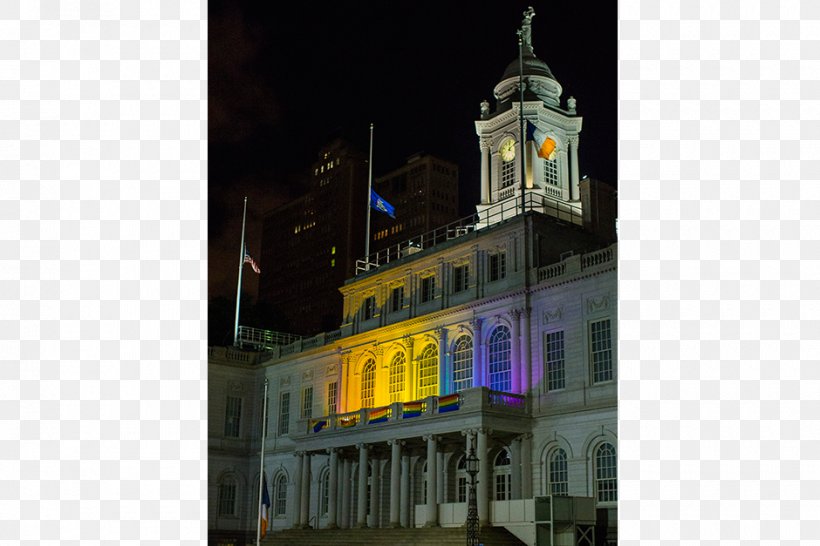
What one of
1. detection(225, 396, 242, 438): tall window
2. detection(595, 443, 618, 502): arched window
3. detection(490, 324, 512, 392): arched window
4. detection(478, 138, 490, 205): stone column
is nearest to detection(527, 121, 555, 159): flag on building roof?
detection(490, 324, 512, 392): arched window

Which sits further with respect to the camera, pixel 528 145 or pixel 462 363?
pixel 528 145

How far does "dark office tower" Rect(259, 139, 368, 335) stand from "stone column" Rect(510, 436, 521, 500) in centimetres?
7280

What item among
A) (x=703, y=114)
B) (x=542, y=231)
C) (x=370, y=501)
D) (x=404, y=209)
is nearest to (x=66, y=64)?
(x=703, y=114)

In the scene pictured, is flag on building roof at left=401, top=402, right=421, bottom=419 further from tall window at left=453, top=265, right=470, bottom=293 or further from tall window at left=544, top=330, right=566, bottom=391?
tall window at left=453, top=265, right=470, bottom=293

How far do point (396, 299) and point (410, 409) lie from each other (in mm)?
8140

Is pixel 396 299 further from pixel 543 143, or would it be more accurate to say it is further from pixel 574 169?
pixel 543 143

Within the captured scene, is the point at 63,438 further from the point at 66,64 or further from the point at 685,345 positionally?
the point at 685,345

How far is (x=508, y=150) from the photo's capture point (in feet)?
144

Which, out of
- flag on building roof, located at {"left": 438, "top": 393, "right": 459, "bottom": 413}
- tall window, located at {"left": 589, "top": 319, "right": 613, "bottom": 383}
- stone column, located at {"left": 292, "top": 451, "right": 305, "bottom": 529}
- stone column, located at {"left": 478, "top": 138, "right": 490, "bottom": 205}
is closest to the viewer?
tall window, located at {"left": 589, "top": 319, "right": 613, "bottom": 383}

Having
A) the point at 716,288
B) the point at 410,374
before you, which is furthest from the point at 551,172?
the point at 716,288

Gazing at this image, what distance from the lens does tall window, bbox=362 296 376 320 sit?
43.0m

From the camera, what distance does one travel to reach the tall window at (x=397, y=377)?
39.4 metres

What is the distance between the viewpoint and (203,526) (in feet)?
42.2

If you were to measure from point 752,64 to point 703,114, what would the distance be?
0.90 metres
